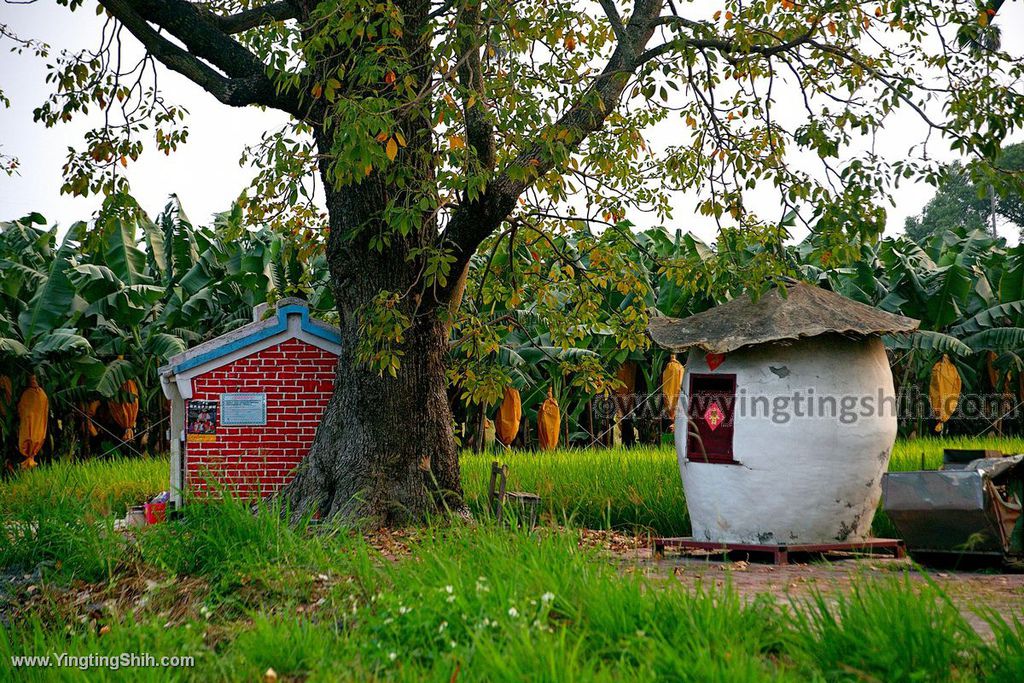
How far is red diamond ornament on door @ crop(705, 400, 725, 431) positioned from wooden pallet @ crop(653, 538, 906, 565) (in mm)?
1013

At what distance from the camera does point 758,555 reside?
8.88 metres

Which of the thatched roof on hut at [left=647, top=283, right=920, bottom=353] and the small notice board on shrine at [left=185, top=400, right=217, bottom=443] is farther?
the small notice board on shrine at [left=185, top=400, right=217, bottom=443]

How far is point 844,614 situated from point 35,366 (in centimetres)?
1396

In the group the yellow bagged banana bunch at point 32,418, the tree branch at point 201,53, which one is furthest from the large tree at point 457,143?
the yellow bagged banana bunch at point 32,418

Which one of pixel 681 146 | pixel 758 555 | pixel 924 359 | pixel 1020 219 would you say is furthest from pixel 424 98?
pixel 1020 219

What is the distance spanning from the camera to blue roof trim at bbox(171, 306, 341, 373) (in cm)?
1073

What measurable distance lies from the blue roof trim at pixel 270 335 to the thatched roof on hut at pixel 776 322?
3.56 meters

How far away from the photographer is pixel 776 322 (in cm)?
877

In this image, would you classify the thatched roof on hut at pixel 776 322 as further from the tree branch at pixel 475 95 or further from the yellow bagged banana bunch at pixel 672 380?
the yellow bagged banana bunch at pixel 672 380

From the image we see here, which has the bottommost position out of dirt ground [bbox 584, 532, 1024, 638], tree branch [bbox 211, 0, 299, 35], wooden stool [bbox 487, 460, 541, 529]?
dirt ground [bbox 584, 532, 1024, 638]

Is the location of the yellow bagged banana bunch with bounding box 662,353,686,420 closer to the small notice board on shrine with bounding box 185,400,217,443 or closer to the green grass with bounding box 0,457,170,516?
the green grass with bounding box 0,457,170,516

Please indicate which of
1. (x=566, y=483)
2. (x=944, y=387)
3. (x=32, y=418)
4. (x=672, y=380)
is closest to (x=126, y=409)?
(x=32, y=418)

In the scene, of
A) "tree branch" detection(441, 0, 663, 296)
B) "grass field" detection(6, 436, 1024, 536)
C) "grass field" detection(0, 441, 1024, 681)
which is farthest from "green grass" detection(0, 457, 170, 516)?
"tree branch" detection(441, 0, 663, 296)

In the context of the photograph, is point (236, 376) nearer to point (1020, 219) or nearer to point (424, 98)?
point (424, 98)
